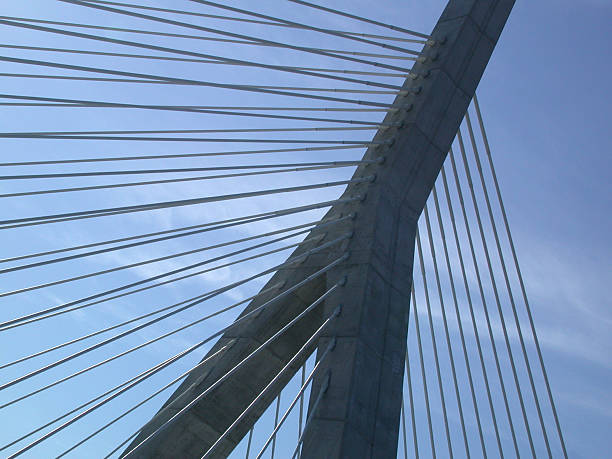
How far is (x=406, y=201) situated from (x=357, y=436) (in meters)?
3.18

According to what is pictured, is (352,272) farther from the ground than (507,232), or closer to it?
closer to it

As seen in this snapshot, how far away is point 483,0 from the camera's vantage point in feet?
35.5

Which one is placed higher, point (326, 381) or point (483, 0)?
point (483, 0)

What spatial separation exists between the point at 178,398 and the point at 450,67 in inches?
220

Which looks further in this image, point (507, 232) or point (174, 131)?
point (507, 232)

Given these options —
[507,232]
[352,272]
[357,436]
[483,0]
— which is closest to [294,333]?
[352,272]

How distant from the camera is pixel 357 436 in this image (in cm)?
828

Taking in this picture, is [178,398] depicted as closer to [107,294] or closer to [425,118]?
[107,294]

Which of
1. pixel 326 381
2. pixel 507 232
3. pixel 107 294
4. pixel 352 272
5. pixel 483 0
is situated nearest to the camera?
pixel 107 294

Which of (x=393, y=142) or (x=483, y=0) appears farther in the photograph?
(x=483, y=0)

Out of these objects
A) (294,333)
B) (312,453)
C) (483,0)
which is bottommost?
(312,453)

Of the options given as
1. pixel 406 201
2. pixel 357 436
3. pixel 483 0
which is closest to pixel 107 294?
pixel 357 436

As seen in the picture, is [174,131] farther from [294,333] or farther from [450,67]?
[450,67]

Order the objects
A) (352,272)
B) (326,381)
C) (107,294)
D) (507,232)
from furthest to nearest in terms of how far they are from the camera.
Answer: (507,232) → (352,272) → (326,381) → (107,294)
